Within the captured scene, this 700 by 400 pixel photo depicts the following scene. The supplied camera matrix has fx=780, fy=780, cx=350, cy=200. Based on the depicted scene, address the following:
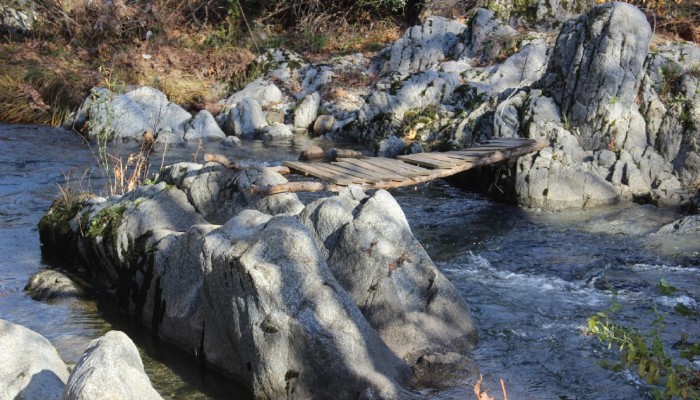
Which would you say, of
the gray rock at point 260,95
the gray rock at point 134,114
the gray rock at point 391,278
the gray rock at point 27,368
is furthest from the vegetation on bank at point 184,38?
the gray rock at point 27,368

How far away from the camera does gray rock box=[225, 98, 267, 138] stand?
15.6m

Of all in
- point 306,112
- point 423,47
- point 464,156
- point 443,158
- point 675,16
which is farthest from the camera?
point 423,47

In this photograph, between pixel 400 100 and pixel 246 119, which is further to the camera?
pixel 246 119

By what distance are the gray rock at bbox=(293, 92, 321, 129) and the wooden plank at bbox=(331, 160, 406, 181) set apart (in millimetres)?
7326

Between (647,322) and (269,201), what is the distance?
3.31 m

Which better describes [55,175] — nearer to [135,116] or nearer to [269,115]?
[135,116]

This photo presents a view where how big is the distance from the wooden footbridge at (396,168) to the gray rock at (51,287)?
5.84 ft

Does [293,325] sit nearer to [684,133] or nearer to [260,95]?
[684,133]

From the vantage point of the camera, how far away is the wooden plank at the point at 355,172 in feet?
26.2

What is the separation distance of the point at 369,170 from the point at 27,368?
500 cm

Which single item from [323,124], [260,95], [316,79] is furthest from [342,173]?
[316,79]

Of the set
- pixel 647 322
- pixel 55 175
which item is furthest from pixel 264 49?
pixel 647 322

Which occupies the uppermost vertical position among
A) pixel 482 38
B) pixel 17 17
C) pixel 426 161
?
pixel 482 38

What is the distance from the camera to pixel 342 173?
26.8 ft
